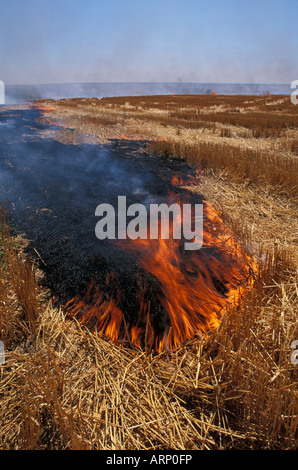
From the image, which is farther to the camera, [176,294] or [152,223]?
[152,223]

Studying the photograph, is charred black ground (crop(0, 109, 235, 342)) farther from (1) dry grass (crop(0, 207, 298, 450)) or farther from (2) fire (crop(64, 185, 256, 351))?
(1) dry grass (crop(0, 207, 298, 450))

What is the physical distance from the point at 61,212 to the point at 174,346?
193 cm

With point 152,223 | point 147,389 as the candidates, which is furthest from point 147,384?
point 152,223

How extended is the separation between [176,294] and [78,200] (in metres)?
1.72

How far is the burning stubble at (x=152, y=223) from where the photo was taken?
2.48m

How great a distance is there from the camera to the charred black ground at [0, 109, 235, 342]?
2168 millimetres

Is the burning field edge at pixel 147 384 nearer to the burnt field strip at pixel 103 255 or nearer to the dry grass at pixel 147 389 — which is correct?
the dry grass at pixel 147 389

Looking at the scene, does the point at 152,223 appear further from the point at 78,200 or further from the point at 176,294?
the point at 78,200

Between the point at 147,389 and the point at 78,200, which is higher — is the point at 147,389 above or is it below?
below

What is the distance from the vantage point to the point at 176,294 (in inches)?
82.4

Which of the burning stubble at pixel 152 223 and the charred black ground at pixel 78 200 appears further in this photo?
the burning stubble at pixel 152 223

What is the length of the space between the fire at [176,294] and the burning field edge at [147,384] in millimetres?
96

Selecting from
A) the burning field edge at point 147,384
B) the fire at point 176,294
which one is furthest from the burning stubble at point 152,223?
the burning field edge at point 147,384

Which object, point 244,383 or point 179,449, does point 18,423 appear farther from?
point 244,383
